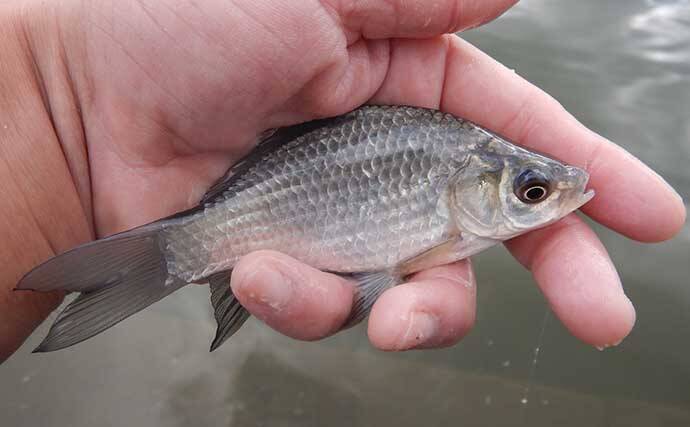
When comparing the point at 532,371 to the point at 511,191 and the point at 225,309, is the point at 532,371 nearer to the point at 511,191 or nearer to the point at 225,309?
the point at 511,191

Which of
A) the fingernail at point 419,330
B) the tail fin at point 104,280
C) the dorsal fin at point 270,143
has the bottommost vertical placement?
the fingernail at point 419,330

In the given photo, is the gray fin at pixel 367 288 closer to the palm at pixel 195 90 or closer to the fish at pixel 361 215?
the fish at pixel 361 215

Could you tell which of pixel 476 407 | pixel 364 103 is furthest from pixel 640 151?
Result: pixel 364 103

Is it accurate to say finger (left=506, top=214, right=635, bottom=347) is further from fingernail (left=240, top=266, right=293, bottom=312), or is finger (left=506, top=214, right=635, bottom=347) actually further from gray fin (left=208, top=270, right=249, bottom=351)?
gray fin (left=208, top=270, right=249, bottom=351)

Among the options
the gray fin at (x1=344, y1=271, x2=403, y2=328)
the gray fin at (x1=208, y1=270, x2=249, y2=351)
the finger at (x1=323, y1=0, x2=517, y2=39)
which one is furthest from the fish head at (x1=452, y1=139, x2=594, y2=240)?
the gray fin at (x1=208, y1=270, x2=249, y2=351)

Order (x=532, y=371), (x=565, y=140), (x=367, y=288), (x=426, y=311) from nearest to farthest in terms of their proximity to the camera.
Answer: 1. (x=426, y=311)
2. (x=367, y=288)
3. (x=565, y=140)
4. (x=532, y=371)

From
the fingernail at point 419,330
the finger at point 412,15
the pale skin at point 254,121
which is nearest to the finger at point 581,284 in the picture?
the pale skin at point 254,121

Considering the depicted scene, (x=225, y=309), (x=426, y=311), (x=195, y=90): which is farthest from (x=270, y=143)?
(x=426, y=311)
